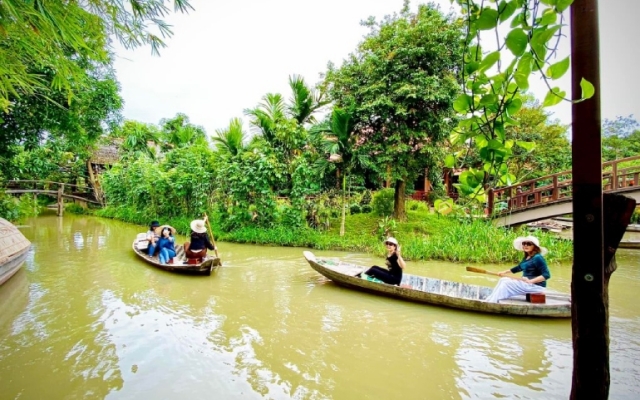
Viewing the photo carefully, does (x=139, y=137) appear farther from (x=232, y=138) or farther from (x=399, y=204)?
(x=399, y=204)

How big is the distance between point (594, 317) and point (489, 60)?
1081 mm

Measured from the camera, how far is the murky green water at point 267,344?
3605 millimetres

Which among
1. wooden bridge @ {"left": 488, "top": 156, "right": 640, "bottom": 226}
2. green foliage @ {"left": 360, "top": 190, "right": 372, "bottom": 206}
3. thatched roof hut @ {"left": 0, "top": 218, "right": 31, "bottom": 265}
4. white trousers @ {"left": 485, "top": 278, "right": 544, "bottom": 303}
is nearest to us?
white trousers @ {"left": 485, "top": 278, "right": 544, "bottom": 303}

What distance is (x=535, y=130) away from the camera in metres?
15.6

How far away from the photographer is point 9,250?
22.1ft

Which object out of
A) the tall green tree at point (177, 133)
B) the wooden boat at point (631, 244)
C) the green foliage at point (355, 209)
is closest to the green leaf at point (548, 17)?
the green foliage at point (355, 209)

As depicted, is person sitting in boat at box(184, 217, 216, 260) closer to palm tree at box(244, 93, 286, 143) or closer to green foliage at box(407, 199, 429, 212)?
palm tree at box(244, 93, 286, 143)

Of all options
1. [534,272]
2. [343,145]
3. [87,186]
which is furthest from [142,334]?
[87,186]

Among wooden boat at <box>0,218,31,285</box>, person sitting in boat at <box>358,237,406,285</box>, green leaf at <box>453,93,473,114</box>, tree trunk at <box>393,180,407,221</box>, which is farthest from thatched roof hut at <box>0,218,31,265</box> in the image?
tree trunk at <box>393,180,407,221</box>

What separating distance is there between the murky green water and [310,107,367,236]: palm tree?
5.43 metres

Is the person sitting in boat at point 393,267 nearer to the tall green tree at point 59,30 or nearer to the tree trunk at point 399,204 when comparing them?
the tall green tree at point 59,30

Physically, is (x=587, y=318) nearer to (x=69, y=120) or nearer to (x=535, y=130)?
(x=69, y=120)

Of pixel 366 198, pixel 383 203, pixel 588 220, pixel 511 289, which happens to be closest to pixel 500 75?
pixel 588 220

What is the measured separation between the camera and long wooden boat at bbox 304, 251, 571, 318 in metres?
5.15
